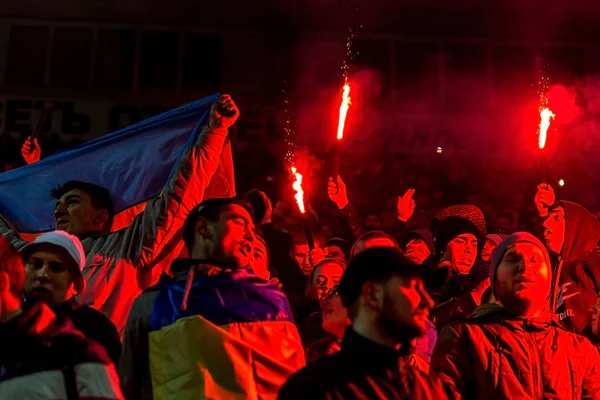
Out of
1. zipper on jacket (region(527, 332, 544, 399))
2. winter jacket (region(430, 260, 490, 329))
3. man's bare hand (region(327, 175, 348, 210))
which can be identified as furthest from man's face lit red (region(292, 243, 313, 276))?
zipper on jacket (region(527, 332, 544, 399))

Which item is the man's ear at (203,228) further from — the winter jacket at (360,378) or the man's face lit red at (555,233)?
the man's face lit red at (555,233)

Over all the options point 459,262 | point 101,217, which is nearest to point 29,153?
point 101,217

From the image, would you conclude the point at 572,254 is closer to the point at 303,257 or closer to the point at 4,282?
the point at 303,257

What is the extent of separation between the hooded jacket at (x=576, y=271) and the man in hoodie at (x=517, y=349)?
6.83ft

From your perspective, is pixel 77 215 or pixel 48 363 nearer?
pixel 48 363

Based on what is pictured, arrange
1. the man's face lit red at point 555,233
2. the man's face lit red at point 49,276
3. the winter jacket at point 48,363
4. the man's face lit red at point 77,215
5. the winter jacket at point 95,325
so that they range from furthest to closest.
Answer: the man's face lit red at point 555,233, the man's face lit red at point 77,215, the man's face lit red at point 49,276, the winter jacket at point 95,325, the winter jacket at point 48,363

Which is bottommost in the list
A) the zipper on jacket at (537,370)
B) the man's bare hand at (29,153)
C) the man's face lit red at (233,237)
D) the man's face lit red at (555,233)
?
the zipper on jacket at (537,370)

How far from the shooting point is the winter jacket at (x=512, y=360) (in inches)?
131

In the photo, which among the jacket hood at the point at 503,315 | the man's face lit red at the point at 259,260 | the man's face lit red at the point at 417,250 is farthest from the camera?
the man's face lit red at the point at 417,250

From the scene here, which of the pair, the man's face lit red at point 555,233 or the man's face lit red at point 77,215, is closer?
the man's face lit red at point 77,215

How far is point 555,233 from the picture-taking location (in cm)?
569

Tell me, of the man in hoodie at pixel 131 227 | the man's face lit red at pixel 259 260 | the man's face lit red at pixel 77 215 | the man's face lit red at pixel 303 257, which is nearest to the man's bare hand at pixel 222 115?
the man in hoodie at pixel 131 227

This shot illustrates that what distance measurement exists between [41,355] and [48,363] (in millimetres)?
38

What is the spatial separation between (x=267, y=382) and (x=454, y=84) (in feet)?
45.0
